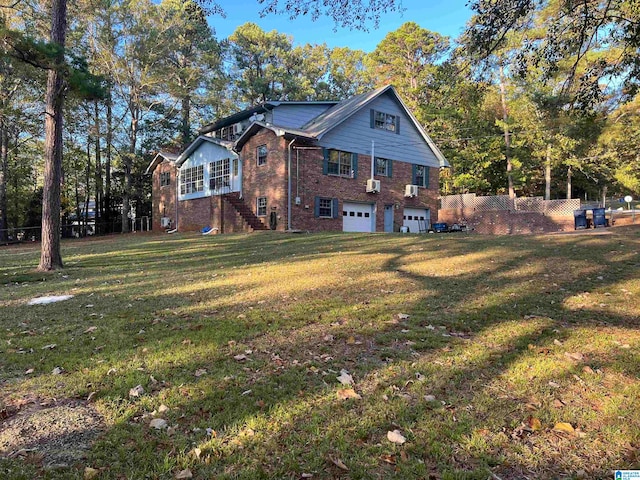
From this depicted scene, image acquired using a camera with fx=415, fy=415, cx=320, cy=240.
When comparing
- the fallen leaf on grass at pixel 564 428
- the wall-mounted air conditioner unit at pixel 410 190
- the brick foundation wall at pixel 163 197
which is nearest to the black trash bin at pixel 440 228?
the wall-mounted air conditioner unit at pixel 410 190

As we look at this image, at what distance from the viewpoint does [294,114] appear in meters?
21.7

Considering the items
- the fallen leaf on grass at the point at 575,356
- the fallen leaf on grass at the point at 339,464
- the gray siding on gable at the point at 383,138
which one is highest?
the gray siding on gable at the point at 383,138

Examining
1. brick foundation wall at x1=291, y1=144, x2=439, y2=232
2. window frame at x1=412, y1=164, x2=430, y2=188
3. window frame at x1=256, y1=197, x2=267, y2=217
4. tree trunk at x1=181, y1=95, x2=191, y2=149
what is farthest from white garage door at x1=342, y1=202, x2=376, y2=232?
tree trunk at x1=181, y1=95, x2=191, y2=149

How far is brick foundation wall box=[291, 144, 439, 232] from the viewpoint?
1948 centimetres

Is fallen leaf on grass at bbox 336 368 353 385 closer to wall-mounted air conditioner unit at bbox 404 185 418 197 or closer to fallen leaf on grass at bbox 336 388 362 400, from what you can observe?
fallen leaf on grass at bbox 336 388 362 400

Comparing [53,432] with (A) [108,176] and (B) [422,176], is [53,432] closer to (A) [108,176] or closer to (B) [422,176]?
(B) [422,176]

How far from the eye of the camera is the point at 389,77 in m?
34.4

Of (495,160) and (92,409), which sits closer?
(92,409)

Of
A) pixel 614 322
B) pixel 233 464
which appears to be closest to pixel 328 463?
pixel 233 464

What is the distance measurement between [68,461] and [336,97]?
3888 cm

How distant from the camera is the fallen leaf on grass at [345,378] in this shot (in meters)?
3.29

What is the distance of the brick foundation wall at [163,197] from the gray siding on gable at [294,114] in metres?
9.64

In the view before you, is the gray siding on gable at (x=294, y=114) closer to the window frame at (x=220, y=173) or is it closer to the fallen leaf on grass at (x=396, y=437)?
the window frame at (x=220, y=173)

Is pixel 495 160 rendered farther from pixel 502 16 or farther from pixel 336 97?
pixel 502 16
